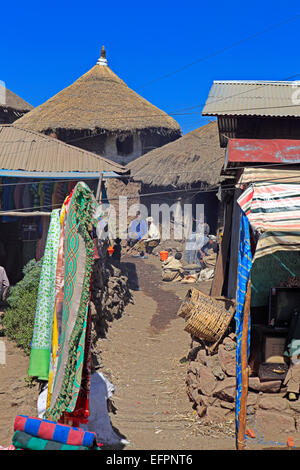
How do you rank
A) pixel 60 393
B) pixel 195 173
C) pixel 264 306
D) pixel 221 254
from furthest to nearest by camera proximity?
pixel 195 173 → pixel 221 254 → pixel 264 306 → pixel 60 393

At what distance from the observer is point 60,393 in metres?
3.22

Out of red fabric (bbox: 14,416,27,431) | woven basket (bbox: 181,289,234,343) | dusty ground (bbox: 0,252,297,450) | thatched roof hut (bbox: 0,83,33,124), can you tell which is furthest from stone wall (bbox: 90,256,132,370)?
thatched roof hut (bbox: 0,83,33,124)

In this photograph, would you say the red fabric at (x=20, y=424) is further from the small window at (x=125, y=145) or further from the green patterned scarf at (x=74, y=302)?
the small window at (x=125, y=145)

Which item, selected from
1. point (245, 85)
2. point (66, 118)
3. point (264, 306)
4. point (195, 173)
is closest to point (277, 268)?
→ point (264, 306)

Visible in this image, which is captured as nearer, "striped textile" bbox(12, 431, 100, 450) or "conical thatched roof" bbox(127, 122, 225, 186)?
"striped textile" bbox(12, 431, 100, 450)

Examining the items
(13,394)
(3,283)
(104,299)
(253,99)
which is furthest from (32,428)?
(253,99)

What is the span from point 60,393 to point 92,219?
136cm

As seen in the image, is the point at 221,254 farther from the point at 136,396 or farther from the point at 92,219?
the point at 92,219

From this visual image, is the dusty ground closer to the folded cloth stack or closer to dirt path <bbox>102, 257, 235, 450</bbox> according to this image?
dirt path <bbox>102, 257, 235, 450</bbox>

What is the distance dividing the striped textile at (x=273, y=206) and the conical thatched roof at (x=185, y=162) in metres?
11.3

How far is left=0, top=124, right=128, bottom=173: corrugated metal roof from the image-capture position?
392 inches

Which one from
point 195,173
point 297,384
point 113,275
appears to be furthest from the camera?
point 195,173

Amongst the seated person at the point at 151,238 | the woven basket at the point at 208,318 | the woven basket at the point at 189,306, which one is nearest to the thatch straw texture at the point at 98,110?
the seated person at the point at 151,238

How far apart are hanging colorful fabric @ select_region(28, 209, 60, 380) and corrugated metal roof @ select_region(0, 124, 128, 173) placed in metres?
6.42
